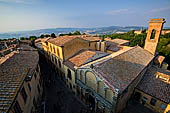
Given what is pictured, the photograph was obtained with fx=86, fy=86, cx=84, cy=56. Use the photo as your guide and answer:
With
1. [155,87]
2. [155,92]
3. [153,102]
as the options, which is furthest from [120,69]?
[153,102]

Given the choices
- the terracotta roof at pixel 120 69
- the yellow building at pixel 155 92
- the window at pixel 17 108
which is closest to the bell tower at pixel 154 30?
the terracotta roof at pixel 120 69

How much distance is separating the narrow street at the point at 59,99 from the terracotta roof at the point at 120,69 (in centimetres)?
980

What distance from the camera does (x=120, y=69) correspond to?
53.1ft

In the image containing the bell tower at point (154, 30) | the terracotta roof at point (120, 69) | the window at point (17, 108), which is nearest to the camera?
the window at point (17, 108)

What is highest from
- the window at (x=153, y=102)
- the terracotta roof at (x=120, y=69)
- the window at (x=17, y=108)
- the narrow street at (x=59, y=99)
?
the terracotta roof at (x=120, y=69)

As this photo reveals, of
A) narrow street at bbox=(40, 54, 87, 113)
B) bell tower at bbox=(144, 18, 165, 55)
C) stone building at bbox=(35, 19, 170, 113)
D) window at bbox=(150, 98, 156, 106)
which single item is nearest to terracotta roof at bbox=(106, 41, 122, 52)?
bell tower at bbox=(144, 18, 165, 55)

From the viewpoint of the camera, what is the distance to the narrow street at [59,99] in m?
18.2

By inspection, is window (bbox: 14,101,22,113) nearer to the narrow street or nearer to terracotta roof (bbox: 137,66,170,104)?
the narrow street

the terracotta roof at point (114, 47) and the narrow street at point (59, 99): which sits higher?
the terracotta roof at point (114, 47)

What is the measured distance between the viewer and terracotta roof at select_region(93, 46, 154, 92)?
13469 mm

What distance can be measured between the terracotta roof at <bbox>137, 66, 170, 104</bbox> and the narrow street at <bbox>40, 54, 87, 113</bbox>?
13129 millimetres

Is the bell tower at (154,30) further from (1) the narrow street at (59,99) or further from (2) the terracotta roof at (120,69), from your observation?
(1) the narrow street at (59,99)

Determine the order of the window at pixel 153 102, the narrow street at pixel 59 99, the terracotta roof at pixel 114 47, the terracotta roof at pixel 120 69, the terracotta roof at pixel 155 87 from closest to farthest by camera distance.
Answer: the terracotta roof at pixel 120 69 < the terracotta roof at pixel 155 87 < the window at pixel 153 102 < the narrow street at pixel 59 99 < the terracotta roof at pixel 114 47

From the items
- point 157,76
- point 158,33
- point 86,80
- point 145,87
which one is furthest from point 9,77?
point 158,33
